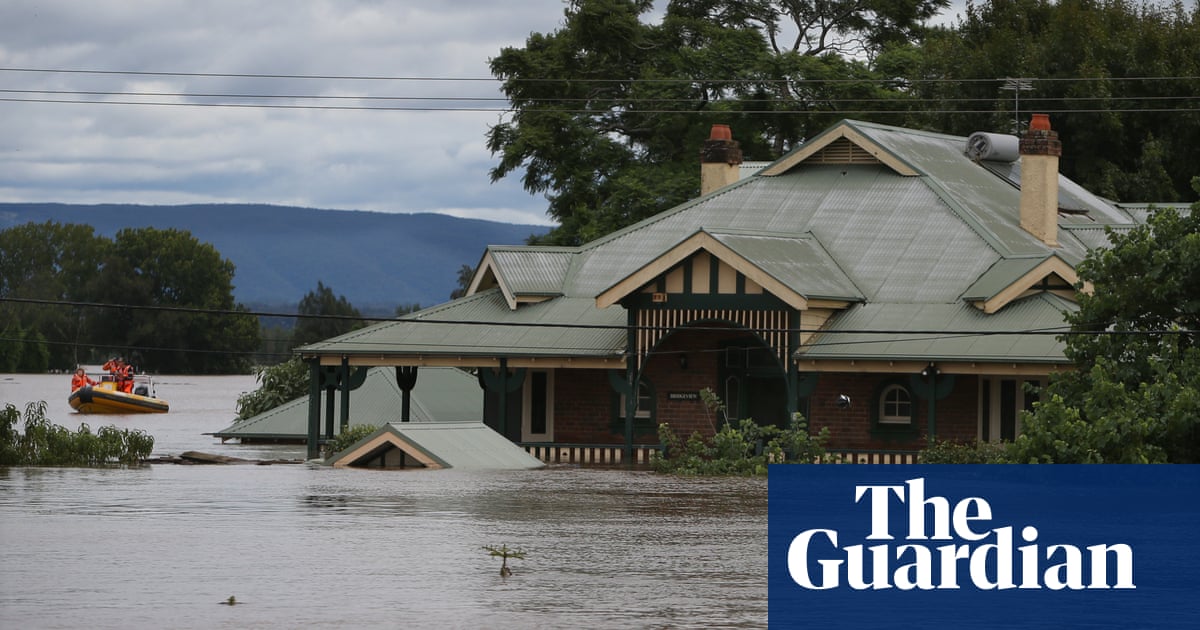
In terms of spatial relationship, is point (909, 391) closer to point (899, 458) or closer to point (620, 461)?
point (899, 458)

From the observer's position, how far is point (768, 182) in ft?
162

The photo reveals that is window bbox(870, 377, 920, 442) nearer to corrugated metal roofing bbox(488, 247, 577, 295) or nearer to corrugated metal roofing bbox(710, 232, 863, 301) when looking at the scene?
corrugated metal roofing bbox(710, 232, 863, 301)

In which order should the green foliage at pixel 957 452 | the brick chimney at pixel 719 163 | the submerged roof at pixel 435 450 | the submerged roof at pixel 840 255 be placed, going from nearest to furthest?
the green foliage at pixel 957 452
the submerged roof at pixel 435 450
the submerged roof at pixel 840 255
the brick chimney at pixel 719 163

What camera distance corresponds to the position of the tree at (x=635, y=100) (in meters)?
65.4

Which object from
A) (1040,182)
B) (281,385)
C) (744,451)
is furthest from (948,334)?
(281,385)

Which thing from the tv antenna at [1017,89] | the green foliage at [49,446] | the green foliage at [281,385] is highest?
the tv antenna at [1017,89]

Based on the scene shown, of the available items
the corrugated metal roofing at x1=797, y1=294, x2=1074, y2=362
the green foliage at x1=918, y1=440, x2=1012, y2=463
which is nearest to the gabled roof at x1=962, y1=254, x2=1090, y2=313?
the corrugated metal roofing at x1=797, y1=294, x2=1074, y2=362

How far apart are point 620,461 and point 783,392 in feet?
13.2

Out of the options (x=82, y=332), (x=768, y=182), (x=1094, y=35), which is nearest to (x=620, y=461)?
(x=768, y=182)

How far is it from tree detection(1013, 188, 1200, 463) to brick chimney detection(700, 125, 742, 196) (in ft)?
65.2

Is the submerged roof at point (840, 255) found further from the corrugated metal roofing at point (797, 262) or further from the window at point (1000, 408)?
the window at point (1000, 408)

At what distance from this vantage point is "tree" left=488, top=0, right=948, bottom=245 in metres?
65.4

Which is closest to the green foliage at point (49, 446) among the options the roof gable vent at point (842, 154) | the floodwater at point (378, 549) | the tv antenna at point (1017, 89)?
the floodwater at point (378, 549)

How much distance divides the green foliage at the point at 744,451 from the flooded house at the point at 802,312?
1.21 metres
